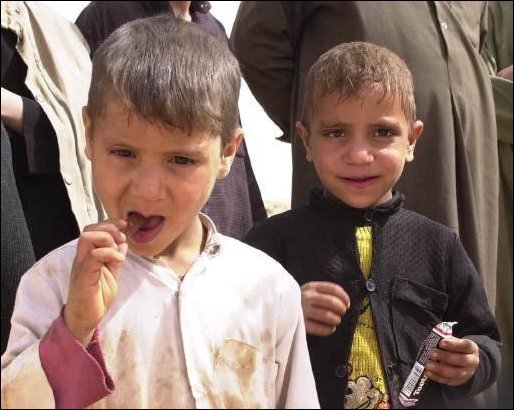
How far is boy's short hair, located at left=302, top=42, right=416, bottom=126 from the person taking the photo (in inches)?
66.9

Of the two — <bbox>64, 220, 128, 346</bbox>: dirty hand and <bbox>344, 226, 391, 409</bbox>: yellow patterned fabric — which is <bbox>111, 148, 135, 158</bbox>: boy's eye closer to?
<bbox>64, 220, 128, 346</bbox>: dirty hand

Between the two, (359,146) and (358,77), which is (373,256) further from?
(358,77)

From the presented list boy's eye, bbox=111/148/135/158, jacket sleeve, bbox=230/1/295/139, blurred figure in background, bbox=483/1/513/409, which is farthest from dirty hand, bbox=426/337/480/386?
blurred figure in background, bbox=483/1/513/409

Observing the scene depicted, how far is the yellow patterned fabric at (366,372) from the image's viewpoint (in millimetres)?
1586

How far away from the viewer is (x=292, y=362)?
131 cm

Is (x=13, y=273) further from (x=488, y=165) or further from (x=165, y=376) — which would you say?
(x=488, y=165)

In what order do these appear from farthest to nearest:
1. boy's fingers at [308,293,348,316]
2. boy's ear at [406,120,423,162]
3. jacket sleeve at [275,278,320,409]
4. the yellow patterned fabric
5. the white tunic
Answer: boy's ear at [406,120,423,162], the yellow patterned fabric, boy's fingers at [308,293,348,316], jacket sleeve at [275,278,320,409], the white tunic

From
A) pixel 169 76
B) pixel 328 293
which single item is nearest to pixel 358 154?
pixel 328 293

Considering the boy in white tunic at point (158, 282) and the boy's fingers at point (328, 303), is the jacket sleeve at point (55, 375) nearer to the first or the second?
the boy in white tunic at point (158, 282)

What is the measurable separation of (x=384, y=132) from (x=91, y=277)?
2.71 feet

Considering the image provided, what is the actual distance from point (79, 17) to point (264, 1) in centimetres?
48

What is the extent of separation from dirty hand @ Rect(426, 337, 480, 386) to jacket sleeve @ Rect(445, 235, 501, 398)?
72mm

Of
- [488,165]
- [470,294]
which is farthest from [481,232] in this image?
[470,294]

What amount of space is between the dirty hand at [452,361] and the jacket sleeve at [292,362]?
1.11 ft
